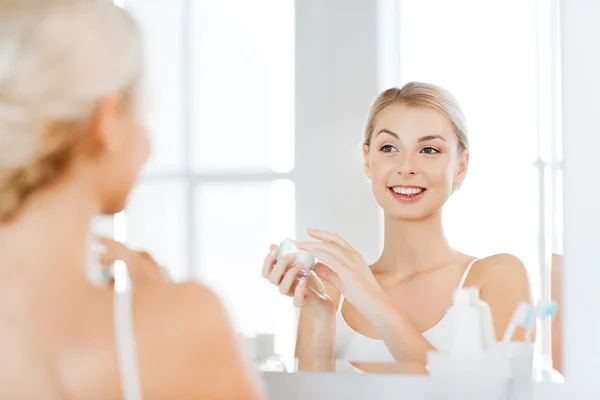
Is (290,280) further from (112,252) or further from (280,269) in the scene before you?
(112,252)

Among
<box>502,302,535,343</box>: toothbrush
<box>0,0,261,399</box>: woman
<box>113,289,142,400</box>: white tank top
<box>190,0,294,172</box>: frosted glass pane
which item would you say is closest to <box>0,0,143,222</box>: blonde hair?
<box>0,0,261,399</box>: woman

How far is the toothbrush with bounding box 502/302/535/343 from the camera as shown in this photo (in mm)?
1037

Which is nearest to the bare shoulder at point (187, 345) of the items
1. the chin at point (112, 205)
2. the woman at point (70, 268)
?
the woman at point (70, 268)

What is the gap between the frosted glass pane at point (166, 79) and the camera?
1.19 meters

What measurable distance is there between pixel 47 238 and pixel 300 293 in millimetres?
457

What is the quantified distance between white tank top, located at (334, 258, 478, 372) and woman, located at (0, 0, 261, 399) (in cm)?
35

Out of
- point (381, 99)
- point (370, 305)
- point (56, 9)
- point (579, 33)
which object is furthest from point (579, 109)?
point (56, 9)

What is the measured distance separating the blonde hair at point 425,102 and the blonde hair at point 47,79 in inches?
17.1

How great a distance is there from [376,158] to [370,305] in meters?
0.21

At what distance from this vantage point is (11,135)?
72 centimetres

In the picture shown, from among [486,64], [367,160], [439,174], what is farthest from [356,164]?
[486,64]

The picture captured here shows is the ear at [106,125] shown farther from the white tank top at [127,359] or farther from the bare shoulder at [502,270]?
the bare shoulder at [502,270]

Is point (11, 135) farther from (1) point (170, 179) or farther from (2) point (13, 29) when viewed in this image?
(1) point (170, 179)

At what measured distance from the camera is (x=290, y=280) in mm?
1125
